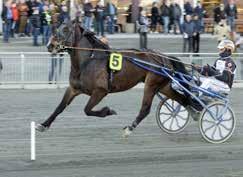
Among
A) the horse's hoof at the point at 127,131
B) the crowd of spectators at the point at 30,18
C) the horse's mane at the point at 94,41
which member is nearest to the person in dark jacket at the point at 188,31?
the crowd of spectators at the point at 30,18

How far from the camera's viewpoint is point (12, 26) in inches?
1148

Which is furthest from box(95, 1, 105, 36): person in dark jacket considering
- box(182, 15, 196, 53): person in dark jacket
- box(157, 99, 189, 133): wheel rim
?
box(157, 99, 189, 133): wheel rim

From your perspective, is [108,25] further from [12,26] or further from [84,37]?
[84,37]

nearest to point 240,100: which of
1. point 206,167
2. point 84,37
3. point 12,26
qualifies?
point 84,37

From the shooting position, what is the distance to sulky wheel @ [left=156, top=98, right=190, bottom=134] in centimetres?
1249

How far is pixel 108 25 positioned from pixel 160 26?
8.60 feet

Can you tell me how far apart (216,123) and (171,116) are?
3.68ft

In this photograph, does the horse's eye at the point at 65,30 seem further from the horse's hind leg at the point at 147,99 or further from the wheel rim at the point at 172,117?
the wheel rim at the point at 172,117

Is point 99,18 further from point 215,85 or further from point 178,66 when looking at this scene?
point 215,85

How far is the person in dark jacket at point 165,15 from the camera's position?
31708 millimetres

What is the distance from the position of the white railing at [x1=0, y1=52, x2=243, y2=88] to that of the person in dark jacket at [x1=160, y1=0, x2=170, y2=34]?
12.4 m

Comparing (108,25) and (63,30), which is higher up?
(63,30)

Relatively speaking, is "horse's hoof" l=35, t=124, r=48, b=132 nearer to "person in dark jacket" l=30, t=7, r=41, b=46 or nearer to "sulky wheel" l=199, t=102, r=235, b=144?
"sulky wheel" l=199, t=102, r=235, b=144

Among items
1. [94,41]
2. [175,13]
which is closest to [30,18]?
[175,13]
